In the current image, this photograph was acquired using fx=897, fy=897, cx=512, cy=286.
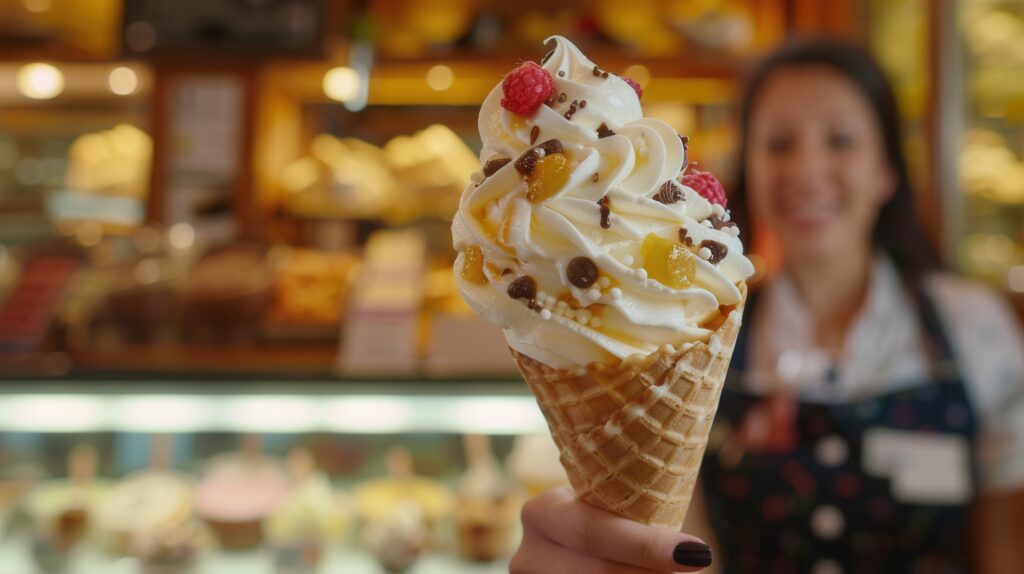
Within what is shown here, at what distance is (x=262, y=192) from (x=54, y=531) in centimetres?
240

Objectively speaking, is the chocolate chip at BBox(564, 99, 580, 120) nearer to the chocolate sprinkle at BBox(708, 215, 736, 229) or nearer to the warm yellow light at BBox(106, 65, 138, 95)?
the chocolate sprinkle at BBox(708, 215, 736, 229)

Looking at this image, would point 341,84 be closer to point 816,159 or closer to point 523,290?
point 816,159

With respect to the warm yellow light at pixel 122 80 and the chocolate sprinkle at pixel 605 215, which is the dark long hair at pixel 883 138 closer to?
the chocolate sprinkle at pixel 605 215

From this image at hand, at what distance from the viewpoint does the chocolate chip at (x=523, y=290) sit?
1142mm

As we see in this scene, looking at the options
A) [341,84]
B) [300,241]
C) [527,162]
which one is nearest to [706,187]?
[527,162]

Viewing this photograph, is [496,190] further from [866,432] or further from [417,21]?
[417,21]

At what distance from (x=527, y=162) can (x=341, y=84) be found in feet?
12.8

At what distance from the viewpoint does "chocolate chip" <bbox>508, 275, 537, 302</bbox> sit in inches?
44.9

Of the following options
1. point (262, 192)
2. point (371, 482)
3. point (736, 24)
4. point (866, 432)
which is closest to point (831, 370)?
point (866, 432)

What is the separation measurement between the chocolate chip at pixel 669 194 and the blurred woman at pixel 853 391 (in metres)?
1.35

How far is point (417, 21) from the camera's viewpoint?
506 centimetres

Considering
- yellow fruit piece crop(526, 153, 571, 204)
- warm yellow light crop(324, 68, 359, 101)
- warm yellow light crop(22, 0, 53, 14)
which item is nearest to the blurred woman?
yellow fruit piece crop(526, 153, 571, 204)

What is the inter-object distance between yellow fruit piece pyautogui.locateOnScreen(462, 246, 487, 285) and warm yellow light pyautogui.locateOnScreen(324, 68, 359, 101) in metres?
3.66

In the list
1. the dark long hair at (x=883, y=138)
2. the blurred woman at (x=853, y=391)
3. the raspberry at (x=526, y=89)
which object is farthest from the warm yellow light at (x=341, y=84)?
the raspberry at (x=526, y=89)
